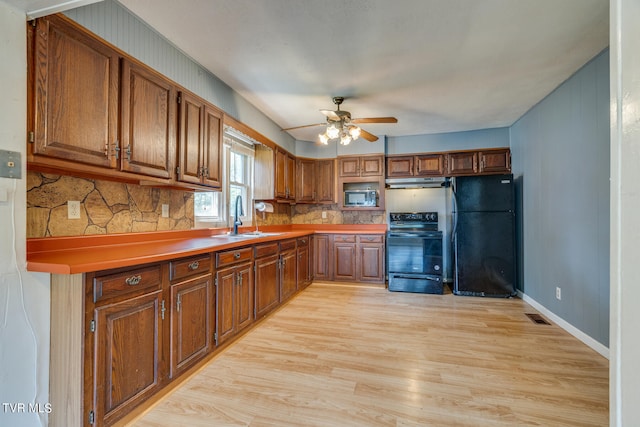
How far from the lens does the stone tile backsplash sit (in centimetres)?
160

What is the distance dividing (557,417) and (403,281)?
2613 millimetres

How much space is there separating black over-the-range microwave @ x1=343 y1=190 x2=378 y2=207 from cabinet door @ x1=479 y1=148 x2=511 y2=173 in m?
1.69

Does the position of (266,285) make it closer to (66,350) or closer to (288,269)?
(288,269)

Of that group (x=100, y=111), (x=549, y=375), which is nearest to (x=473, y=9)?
(x=100, y=111)

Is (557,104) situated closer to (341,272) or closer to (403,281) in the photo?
(403,281)

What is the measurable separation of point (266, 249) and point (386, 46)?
218cm

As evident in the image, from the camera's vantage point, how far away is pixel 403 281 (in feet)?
13.8

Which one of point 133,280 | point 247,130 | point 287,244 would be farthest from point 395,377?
point 247,130

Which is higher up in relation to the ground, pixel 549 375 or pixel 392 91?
pixel 392 91

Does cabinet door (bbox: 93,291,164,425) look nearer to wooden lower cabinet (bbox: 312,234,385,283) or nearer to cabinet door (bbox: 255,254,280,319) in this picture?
cabinet door (bbox: 255,254,280,319)

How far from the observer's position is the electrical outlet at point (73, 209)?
1749 mm

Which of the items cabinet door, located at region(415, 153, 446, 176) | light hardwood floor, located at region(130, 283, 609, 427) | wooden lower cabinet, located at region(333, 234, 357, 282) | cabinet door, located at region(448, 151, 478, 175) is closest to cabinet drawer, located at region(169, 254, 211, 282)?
light hardwood floor, located at region(130, 283, 609, 427)

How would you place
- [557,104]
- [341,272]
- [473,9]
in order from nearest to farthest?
1. [473,9]
2. [557,104]
3. [341,272]
